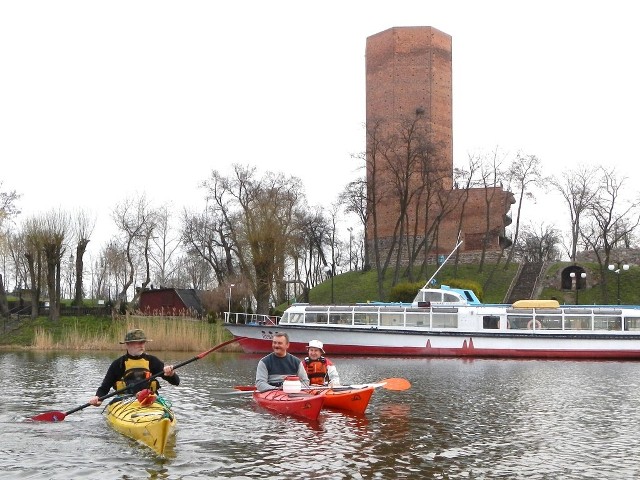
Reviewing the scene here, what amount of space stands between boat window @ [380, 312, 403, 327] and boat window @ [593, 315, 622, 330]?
8764mm

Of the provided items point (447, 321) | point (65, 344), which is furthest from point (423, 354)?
point (65, 344)

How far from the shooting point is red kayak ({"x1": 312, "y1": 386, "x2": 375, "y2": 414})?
586 inches

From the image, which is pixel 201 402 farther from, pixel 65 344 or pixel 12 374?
pixel 65 344

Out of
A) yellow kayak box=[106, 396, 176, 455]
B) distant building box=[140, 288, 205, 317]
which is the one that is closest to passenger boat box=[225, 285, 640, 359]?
distant building box=[140, 288, 205, 317]

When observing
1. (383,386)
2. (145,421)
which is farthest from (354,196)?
(145,421)

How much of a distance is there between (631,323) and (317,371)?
2401 cm

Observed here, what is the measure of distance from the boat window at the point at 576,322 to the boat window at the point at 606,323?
344 millimetres

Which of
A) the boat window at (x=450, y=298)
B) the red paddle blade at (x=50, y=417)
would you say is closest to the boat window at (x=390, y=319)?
the boat window at (x=450, y=298)

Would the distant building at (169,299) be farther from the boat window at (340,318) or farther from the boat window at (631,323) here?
the boat window at (631,323)

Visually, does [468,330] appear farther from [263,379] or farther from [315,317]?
[263,379]

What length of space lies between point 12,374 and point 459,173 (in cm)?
3938

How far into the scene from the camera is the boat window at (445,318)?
121ft

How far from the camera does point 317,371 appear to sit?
1659 cm

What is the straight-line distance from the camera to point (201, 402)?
17.1 m
